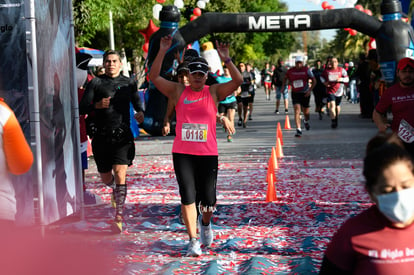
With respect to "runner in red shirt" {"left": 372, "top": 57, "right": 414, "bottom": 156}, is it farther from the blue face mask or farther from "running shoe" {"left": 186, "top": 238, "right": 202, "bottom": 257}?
the blue face mask

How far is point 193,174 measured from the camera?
684 centimetres

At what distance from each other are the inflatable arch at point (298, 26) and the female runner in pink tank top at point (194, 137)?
8.85 meters

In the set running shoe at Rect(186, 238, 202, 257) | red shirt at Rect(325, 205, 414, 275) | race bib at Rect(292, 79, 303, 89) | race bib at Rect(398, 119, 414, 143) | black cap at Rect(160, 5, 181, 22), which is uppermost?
black cap at Rect(160, 5, 181, 22)

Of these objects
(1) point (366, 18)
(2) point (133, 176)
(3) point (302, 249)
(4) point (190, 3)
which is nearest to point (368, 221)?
(3) point (302, 249)

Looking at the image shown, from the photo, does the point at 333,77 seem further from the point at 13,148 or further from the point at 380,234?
the point at 380,234

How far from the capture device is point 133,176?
1268cm

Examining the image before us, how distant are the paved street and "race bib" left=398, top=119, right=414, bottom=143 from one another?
123cm

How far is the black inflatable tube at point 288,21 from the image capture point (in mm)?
16062

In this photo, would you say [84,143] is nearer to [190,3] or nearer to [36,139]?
[36,139]

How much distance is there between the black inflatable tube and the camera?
632 inches

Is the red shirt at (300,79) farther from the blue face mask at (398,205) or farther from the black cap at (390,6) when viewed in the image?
the blue face mask at (398,205)

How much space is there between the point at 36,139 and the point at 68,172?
1069 millimetres

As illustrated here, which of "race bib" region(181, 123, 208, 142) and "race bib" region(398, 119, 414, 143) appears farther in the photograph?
"race bib" region(398, 119, 414, 143)

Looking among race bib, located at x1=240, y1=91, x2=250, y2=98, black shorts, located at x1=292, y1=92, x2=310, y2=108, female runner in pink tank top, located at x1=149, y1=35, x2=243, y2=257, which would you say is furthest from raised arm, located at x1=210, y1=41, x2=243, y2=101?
race bib, located at x1=240, y1=91, x2=250, y2=98
